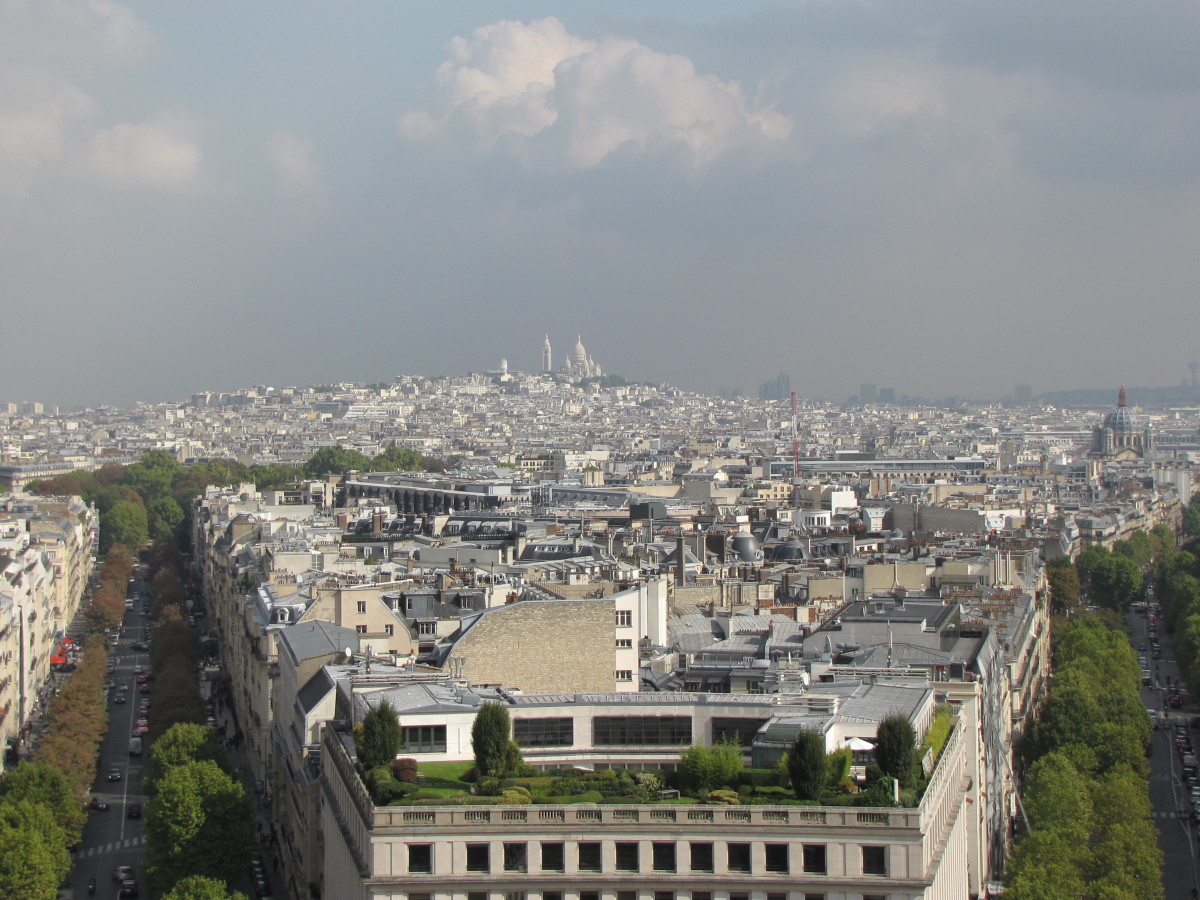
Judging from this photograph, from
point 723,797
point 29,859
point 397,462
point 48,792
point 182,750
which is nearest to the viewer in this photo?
point 723,797

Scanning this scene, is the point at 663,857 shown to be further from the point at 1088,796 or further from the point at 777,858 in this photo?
the point at 1088,796

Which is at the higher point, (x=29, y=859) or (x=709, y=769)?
(x=709, y=769)

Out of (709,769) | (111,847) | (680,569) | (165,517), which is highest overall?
(165,517)

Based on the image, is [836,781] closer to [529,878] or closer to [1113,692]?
[529,878]

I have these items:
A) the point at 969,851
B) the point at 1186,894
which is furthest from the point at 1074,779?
the point at 969,851

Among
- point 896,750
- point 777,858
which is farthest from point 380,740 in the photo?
point 896,750

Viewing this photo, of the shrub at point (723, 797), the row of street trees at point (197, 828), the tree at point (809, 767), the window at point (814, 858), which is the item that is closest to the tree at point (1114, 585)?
the row of street trees at point (197, 828)

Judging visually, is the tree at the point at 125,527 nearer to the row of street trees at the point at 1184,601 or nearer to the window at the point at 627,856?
the row of street trees at the point at 1184,601
